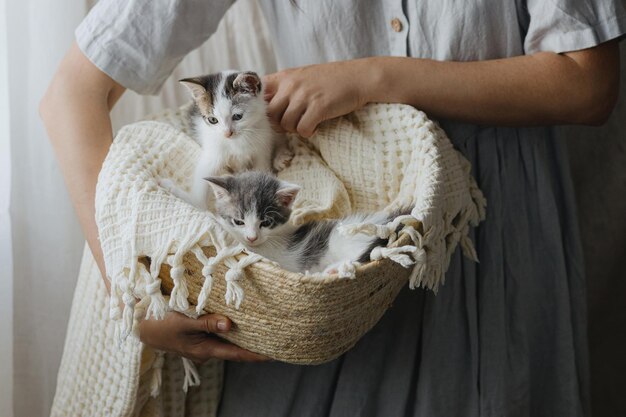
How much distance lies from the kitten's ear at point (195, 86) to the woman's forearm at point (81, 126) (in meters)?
0.14

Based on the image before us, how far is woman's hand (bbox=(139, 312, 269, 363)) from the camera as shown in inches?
39.6

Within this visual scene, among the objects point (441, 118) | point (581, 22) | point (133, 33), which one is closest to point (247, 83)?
point (133, 33)

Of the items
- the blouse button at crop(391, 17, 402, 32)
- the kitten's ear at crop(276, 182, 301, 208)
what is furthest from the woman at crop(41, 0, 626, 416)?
the kitten's ear at crop(276, 182, 301, 208)

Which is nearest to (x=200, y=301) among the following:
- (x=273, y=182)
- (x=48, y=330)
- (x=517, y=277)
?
(x=273, y=182)

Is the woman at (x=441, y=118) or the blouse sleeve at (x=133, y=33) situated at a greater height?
the blouse sleeve at (x=133, y=33)

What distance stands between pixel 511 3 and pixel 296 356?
0.67 metres

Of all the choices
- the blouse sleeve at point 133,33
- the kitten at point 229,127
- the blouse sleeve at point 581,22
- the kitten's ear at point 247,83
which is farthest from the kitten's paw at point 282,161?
the blouse sleeve at point 581,22

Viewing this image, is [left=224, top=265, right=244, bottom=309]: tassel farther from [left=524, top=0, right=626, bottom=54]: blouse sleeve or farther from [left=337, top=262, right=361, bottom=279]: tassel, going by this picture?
[left=524, top=0, right=626, bottom=54]: blouse sleeve

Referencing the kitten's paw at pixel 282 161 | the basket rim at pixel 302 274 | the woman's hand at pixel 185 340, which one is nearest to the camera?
the basket rim at pixel 302 274

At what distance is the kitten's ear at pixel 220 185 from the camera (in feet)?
3.56

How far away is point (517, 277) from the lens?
4.09ft

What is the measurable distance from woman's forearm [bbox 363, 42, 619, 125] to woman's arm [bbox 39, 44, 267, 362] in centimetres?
44

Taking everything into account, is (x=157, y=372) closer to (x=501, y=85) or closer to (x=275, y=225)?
(x=275, y=225)

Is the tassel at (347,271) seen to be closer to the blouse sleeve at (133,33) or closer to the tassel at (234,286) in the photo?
the tassel at (234,286)
